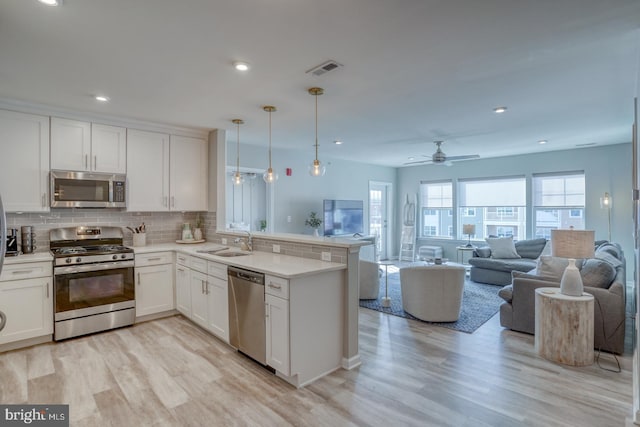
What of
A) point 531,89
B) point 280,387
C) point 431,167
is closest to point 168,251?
point 280,387

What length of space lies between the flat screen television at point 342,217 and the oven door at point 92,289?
13.0 feet

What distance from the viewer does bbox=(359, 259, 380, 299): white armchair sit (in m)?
4.91

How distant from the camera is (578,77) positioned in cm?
293

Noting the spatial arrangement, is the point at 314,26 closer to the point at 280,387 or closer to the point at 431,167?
the point at 280,387

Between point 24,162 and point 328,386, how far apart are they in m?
3.89

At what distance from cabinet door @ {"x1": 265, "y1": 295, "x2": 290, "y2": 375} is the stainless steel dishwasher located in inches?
3.3

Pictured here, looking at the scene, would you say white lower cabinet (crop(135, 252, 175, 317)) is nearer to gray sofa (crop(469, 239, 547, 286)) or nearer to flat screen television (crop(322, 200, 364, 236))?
flat screen television (crop(322, 200, 364, 236))

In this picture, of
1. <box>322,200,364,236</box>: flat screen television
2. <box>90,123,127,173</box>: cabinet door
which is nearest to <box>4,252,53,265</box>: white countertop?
<box>90,123,127,173</box>: cabinet door

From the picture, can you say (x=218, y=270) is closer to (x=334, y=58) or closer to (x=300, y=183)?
(x=334, y=58)

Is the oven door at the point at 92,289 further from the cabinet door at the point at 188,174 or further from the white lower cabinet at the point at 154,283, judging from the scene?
the cabinet door at the point at 188,174

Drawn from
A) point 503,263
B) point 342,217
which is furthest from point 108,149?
point 503,263

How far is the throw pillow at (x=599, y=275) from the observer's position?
341 cm

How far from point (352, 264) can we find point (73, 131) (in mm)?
3573

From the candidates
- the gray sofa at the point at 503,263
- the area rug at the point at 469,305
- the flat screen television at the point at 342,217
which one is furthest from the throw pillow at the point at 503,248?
the flat screen television at the point at 342,217
